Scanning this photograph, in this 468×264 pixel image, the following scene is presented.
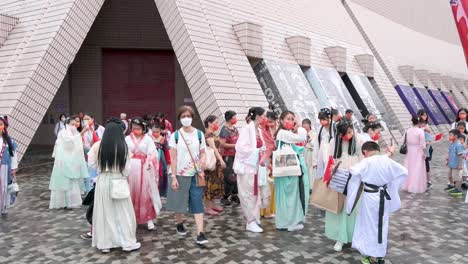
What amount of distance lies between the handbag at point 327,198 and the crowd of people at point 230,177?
0.04 ft

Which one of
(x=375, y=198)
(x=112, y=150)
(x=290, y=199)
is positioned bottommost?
(x=290, y=199)

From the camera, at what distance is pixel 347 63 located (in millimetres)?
15758

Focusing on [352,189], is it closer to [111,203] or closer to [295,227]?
[295,227]

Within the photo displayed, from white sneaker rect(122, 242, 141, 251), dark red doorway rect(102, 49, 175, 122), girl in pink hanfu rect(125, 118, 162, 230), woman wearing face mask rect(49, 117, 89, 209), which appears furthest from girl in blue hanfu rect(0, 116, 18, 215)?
dark red doorway rect(102, 49, 175, 122)

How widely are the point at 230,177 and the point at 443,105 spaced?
66.6 ft

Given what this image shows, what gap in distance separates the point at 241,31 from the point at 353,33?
36.5 ft

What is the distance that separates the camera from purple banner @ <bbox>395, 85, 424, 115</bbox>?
18.0 meters

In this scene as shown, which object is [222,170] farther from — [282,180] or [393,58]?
[393,58]

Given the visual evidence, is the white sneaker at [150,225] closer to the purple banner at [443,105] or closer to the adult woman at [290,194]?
the adult woman at [290,194]

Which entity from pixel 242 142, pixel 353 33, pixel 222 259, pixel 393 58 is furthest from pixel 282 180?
pixel 393 58

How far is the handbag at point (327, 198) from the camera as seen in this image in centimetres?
455

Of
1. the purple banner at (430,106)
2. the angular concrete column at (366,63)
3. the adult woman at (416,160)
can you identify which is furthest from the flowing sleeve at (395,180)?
the purple banner at (430,106)

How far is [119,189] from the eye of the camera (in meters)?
4.41

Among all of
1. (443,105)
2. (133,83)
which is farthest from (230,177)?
(443,105)
